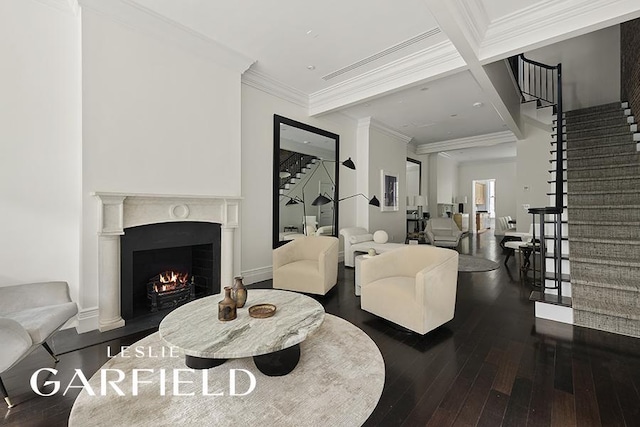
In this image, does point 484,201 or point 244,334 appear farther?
point 484,201

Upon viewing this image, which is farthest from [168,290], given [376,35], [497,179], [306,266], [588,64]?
[497,179]

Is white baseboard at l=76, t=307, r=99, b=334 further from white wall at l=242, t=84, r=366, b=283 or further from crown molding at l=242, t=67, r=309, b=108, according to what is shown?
crown molding at l=242, t=67, r=309, b=108

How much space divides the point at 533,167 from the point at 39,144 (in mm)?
9427

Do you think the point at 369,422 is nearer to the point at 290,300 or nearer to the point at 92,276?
the point at 290,300

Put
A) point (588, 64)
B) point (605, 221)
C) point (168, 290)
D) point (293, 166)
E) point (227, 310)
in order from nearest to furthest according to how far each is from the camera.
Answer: point (227, 310), point (168, 290), point (605, 221), point (293, 166), point (588, 64)

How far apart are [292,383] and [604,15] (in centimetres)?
423

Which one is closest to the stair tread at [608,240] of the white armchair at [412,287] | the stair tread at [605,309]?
the stair tread at [605,309]

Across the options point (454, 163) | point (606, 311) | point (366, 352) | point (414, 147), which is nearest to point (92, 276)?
point (366, 352)

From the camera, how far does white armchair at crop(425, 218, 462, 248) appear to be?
718cm

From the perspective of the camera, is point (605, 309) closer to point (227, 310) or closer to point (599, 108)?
point (227, 310)

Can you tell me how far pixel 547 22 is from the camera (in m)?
2.99

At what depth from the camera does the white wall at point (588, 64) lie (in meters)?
4.66

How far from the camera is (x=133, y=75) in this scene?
3041mm

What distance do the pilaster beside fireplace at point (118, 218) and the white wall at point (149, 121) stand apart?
0.08 metres
